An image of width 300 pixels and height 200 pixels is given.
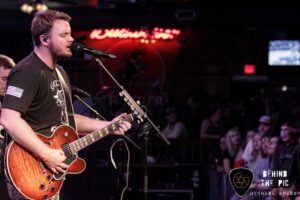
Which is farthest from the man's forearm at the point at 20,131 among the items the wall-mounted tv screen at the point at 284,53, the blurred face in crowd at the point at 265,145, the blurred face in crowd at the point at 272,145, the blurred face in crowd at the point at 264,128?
the wall-mounted tv screen at the point at 284,53

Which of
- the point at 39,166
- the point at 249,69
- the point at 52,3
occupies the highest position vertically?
the point at 52,3

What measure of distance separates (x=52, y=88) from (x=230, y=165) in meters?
6.17

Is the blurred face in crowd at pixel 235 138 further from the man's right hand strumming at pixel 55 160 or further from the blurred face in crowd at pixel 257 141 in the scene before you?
the man's right hand strumming at pixel 55 160

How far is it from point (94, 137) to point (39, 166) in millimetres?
594

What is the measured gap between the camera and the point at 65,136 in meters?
4.69

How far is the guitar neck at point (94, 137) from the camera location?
15.6 ft

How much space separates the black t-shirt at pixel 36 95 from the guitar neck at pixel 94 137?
210 millimetres

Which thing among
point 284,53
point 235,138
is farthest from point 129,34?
point 235,138

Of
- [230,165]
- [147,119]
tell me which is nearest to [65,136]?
[147,119]

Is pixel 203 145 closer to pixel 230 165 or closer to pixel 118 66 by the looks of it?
pixel 230 165

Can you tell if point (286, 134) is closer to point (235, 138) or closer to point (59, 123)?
point (235, 138)

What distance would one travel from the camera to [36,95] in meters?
4.49

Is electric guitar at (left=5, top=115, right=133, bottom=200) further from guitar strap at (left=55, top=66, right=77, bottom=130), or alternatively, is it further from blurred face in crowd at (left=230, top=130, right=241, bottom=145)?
blurred face in crowd at (left=230, top=130, right=241, bottom=145)

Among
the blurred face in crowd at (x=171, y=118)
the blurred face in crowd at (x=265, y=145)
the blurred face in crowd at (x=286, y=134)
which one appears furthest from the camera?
the blurred face in crowd at (x=171, y=118)
